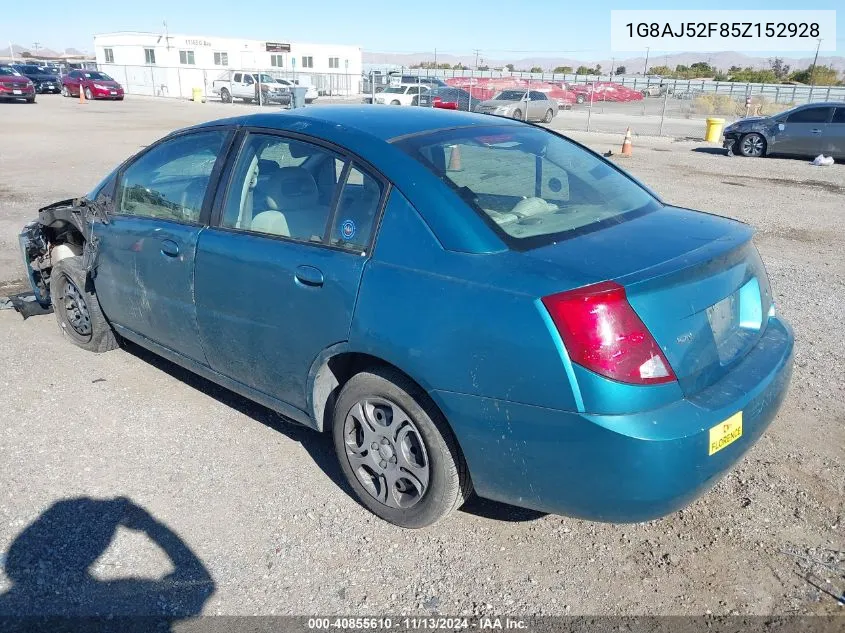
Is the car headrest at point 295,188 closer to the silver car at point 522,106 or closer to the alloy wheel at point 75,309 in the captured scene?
the alloy wheel at point 75,309

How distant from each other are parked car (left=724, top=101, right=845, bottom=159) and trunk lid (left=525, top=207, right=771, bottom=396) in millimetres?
Result: 16257

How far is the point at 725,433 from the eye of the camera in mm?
2492

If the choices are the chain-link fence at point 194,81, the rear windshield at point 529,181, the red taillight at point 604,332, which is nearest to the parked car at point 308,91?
the chain-link fence at point 194,81

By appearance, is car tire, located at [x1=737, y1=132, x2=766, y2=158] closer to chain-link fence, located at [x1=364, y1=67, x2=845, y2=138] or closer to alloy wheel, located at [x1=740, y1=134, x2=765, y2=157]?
alloy wheel, located at [x1=740, y1=134, x2=765, y2=157]

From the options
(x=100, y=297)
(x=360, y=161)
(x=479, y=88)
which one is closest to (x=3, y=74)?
(x=479, y=88)

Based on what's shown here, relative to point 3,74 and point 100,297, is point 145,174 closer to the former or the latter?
point 100,297

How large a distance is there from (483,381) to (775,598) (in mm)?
1417

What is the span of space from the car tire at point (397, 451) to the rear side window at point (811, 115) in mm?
17588

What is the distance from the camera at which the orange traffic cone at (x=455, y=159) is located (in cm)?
307

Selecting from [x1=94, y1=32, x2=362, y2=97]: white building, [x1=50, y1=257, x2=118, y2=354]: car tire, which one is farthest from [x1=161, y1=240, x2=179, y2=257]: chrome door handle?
[x1=94, y1=32, x2=362, y2=97]: white building

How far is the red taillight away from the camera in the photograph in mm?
2314

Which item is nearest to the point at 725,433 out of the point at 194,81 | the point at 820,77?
the point at 194,81

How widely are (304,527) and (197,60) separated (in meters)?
52.9

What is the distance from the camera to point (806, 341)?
16.6 feet
